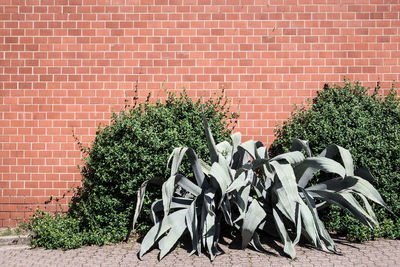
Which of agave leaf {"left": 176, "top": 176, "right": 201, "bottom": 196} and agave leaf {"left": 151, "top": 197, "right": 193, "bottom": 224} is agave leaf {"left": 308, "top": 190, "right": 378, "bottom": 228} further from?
agave leaf {"left": 151, "top": 197, "right": 193, "bottom": 224}

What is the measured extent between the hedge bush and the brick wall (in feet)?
2.20

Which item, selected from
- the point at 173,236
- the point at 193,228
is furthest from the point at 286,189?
the point at 173,236

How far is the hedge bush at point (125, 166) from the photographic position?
19.9 ft

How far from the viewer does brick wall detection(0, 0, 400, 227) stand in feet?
23.3

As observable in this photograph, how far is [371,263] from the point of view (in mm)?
5090

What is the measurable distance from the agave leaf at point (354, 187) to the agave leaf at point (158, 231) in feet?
5.57

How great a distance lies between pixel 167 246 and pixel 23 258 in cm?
174

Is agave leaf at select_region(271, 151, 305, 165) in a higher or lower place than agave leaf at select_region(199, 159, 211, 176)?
higher

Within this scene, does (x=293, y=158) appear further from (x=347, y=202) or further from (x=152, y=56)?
(x=152, y=56)

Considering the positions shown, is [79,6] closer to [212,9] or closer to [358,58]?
[212,9]

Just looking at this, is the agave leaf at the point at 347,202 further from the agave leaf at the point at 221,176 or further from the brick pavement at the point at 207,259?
the agave leaf at the point at 221,176

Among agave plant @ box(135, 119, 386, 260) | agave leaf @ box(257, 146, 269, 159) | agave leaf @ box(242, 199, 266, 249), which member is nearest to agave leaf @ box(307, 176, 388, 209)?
agave plant @ box(135, 119, 386, 260)

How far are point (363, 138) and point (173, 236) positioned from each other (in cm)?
287

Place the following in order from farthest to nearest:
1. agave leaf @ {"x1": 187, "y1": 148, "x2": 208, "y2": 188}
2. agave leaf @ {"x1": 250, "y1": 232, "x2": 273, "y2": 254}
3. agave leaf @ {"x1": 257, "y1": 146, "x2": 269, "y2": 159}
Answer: agave leaf @ {"x1": 257, "y1": 146, "x2": 269, "y2": 159}, agave leaf @ {"x1": 187, "y1": 148, "x2": 208, "y2": 188}, agave leaf @ {"x1": 250, "y1": 232, "x2": 273, "y2": 254}
